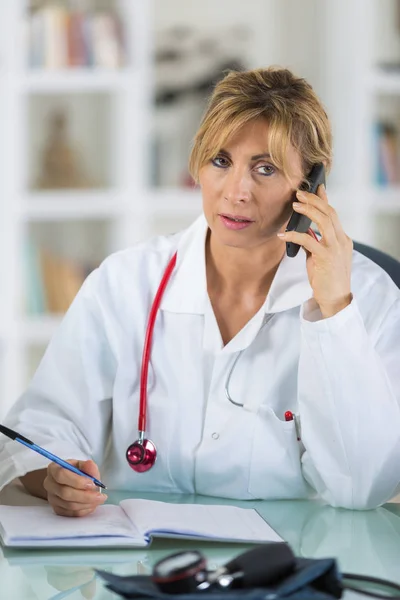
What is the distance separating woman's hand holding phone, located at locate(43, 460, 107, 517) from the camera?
→ 4.80ft

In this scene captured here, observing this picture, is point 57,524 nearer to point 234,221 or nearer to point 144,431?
point 144,431

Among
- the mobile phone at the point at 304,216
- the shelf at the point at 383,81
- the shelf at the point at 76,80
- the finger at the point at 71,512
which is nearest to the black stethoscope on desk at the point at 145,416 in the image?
the mobile phone at the point at 304,216

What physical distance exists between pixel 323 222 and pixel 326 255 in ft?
0.20

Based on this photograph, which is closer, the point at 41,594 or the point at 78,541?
the point at 41,594

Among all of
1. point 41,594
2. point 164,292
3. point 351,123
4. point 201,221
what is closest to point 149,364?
point 164,292

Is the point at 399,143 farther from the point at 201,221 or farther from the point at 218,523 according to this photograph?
the point at 218,523

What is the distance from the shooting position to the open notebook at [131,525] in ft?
4.42

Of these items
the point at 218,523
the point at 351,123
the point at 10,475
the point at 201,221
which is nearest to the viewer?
the point at 218,523

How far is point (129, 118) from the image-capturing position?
12.9ft

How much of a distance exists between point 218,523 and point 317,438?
31 centimetres

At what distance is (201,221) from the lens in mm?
1966

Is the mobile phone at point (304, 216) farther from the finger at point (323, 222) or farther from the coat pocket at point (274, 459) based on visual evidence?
the coat pocket at point (274, 459)

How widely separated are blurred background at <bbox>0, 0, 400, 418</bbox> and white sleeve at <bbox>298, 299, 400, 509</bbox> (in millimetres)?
2296

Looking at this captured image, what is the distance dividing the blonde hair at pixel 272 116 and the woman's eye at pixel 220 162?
1 cm
